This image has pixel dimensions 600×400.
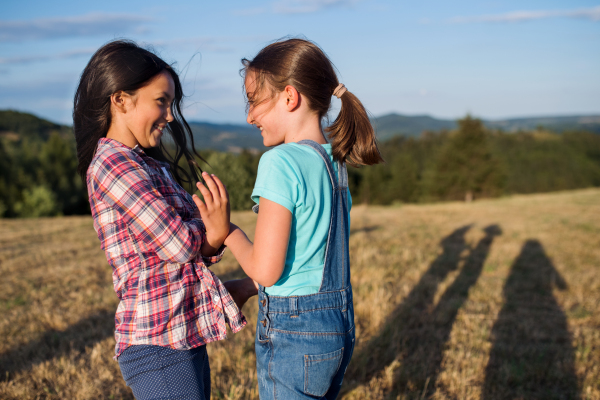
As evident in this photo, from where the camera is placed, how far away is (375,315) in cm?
433

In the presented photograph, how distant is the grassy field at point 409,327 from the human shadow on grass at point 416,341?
1 cm

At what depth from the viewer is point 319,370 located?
151cm

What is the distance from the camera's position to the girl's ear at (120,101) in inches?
66.7

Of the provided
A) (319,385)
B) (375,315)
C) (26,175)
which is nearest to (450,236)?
(375,315)

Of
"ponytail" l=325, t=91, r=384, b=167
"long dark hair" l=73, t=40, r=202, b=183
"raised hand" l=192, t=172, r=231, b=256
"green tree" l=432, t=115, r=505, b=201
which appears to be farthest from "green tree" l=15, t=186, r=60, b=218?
"ponytail" l=325, t=91, r=384, b=167

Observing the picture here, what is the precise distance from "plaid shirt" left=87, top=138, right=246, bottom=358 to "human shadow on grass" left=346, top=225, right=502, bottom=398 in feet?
6.28

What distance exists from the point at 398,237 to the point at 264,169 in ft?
27.6

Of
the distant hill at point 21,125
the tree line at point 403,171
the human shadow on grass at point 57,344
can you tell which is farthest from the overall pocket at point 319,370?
the distant hill at point 21,125

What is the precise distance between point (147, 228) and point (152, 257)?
6.8 inches

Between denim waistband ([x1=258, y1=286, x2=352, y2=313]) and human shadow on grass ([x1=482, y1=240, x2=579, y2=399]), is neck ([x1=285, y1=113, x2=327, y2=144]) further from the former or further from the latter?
human shadow on grass ([x1=482, y1=240, x2=579, y2=399])

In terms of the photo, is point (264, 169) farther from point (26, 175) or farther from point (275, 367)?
point (26, 175)

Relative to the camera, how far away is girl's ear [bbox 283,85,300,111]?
5.16 feet

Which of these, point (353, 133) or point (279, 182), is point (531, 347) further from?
point (279, 182)

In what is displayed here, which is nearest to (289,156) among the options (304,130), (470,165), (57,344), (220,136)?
(304,130)
